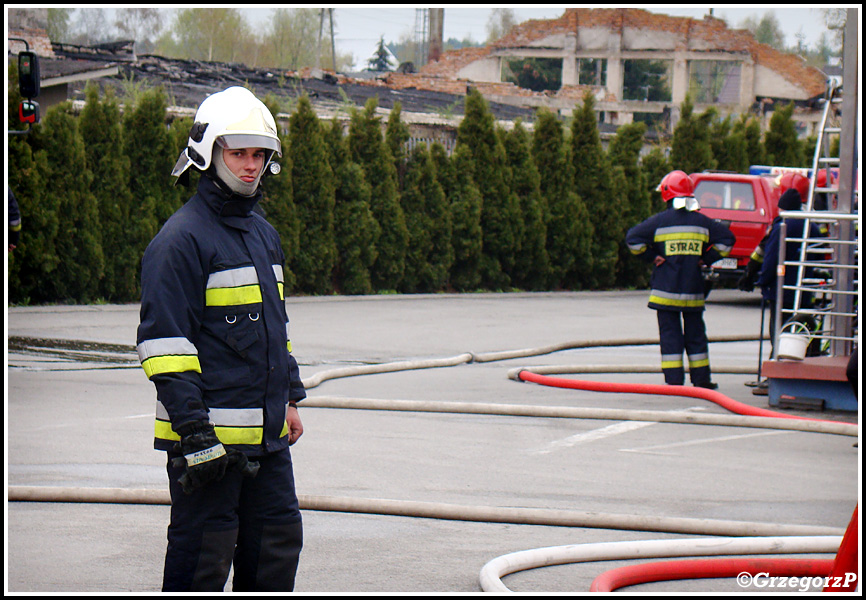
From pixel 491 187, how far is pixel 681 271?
34.8 feet

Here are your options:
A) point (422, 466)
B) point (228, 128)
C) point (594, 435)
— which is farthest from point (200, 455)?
point (594, 435)

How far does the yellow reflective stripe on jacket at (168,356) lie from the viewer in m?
3.56

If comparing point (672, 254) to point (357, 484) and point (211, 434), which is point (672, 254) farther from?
point (211, 434)

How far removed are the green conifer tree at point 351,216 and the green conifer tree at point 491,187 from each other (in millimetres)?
2464

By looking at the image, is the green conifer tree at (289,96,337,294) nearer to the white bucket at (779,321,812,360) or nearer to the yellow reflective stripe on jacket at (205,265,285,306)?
the white bucket at (779,321,812,360)

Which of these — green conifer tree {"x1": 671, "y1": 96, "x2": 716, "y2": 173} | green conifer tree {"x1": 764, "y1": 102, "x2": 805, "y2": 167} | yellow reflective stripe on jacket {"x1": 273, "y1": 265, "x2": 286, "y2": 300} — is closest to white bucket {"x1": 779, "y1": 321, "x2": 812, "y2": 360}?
yellow reflective stripe on jacket {"x1": 273, "y1": 265, "x2": 286, "y2": 300}

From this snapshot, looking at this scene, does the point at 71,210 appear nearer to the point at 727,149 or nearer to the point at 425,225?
the point at 425,225

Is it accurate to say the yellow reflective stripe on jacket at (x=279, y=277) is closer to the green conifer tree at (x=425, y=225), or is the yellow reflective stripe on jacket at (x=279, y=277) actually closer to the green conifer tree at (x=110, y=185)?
the green conifer tree at (x=110, y=185)

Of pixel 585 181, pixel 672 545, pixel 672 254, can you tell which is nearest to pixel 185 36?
pixel 585 181

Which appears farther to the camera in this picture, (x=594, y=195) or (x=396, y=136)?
(x=594, y=195)

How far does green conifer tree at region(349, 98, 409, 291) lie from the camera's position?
Result: 64.0 feet

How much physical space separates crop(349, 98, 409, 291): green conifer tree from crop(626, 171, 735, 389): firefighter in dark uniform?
30.8 feet

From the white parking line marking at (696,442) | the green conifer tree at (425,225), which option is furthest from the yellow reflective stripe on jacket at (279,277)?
the green conifer tree at (425,225)

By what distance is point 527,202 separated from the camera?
2112 cm
